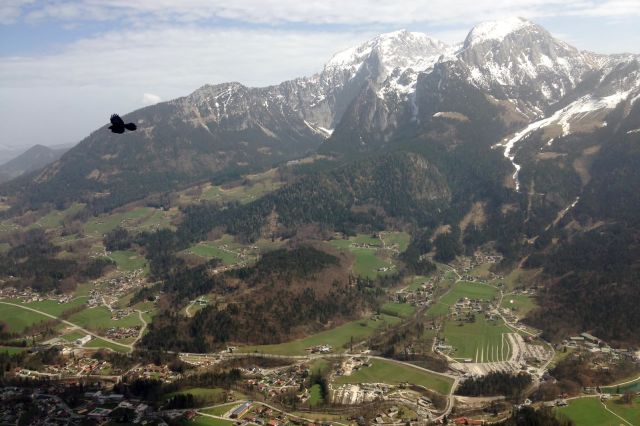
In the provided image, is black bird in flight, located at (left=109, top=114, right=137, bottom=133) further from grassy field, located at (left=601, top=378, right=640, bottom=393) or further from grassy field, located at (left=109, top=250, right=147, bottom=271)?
grassy field, located at (left=109, top=250, right=147, bottom=271)

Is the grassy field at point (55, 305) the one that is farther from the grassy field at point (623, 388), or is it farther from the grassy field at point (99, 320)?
the grassy field at point (623, 388)

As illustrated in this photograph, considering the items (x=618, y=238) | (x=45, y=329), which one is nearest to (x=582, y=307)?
(x=618, y=238)

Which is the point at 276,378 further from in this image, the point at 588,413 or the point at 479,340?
the point at 588,413

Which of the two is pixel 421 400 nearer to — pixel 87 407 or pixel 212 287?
pixel 87 407

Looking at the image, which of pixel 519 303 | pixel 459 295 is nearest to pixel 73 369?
pixel 459 295

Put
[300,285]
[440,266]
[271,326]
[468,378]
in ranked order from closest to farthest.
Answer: [468,378] → [271,326] → [300,285] → [440,266]

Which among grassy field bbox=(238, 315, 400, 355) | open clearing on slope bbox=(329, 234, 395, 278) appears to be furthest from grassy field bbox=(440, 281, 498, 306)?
open clearing on slope bbox=(329, 234, 395, 278)

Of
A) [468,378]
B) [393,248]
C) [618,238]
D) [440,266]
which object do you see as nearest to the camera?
[468,378]
